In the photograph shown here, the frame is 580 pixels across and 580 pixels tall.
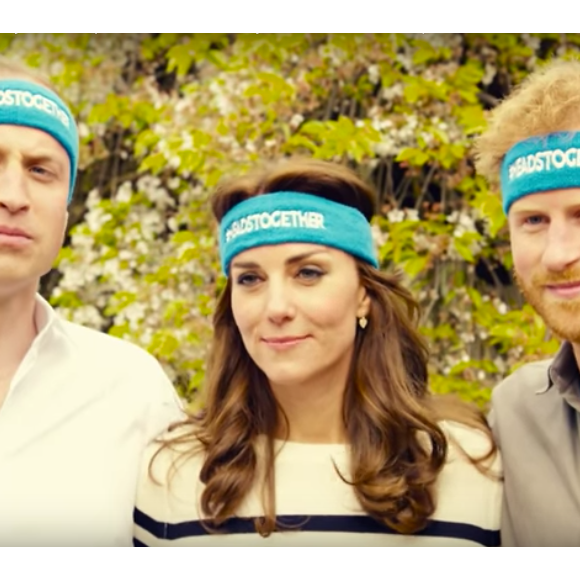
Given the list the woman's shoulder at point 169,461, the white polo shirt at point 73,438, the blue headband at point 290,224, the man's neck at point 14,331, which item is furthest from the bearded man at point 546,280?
the man's neck at point 14,331

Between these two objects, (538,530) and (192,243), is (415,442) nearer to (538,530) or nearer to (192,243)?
(538,530)

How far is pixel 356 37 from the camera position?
416 centimetres

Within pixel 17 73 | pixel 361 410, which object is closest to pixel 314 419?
pixel 361 410

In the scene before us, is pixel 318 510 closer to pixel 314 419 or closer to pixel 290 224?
pixel 314 419

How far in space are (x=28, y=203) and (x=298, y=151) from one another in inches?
77.6

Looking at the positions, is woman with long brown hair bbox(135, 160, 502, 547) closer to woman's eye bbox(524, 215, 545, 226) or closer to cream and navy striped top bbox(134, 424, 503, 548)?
cream and navy striped top bbox(134, 424, 503, 548)

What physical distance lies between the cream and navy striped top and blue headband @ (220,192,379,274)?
571mm

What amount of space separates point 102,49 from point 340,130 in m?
1.33

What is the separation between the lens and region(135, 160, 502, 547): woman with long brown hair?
7.76ft

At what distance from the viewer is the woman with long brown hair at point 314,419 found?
2.37m

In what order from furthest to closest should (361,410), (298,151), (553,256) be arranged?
(298,151) → (361,410) → (553,256)

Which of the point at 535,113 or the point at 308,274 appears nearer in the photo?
the point at 535,113

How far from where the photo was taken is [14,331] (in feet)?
8.54

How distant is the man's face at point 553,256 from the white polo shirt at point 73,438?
3.78 feet
